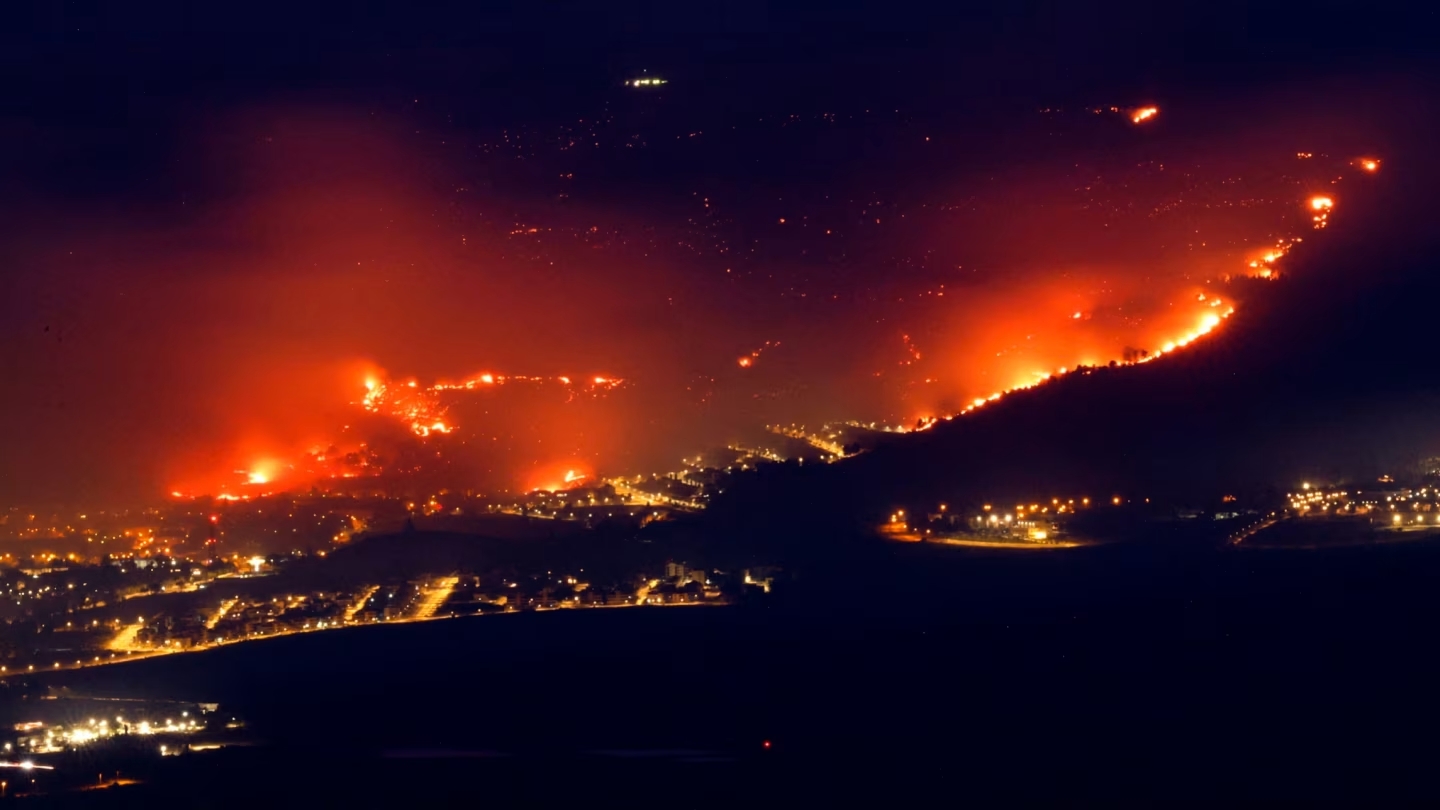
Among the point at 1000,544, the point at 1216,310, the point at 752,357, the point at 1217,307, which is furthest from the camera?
the point at 752,357

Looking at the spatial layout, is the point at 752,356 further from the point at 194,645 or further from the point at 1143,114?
the point at 194,645

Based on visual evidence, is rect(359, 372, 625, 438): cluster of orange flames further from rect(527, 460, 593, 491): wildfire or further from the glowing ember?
the glowing ember

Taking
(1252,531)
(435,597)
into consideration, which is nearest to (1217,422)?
(1252,531)

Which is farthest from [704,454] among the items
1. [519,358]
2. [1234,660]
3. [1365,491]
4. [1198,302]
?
[1234,660]

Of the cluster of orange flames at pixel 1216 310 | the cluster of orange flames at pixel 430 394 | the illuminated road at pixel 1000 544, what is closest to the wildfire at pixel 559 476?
the cluster of orange flames at pixel 430 394

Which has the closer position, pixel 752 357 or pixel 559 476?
pixel 559 476

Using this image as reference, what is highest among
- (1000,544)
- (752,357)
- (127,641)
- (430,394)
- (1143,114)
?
(1143,114)

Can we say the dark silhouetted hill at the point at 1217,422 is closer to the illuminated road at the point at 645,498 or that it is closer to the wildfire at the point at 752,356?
the illuminated road at the point at 645,498
